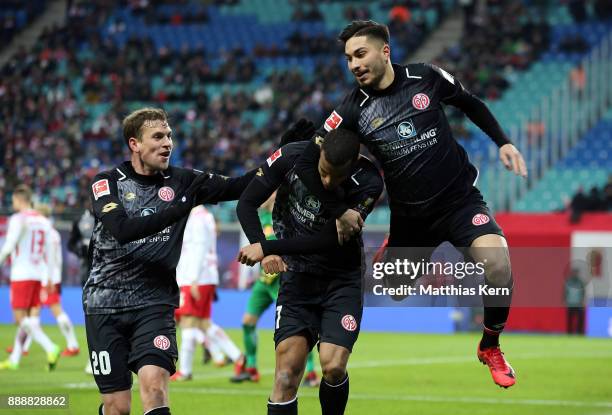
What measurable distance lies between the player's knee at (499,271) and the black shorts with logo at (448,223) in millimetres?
223

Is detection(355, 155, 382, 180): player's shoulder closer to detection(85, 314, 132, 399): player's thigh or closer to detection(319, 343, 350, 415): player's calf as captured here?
detection(319, 343, 350, 415): player's calf

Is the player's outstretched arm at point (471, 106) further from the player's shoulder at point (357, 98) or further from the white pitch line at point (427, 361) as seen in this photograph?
the white pitch line at point (427, 361)

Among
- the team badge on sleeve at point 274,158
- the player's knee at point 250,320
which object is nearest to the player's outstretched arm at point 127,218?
the team badge on sleeve at point 274,158

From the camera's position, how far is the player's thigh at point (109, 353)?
8.20 metres

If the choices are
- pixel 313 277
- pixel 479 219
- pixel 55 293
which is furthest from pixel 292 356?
pixel 55 293

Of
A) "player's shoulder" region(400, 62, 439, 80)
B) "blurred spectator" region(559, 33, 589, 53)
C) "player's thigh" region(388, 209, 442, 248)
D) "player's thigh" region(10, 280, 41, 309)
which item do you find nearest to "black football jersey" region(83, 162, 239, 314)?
"player's thigh" region(388, 209, 442, 248)

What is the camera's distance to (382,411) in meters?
12.1

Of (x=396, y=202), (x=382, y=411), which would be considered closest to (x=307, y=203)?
(x=396, y=202)

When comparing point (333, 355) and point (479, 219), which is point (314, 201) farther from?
point (479, 219)

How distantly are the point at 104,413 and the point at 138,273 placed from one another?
3.30ft

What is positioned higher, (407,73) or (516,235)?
(407,73)

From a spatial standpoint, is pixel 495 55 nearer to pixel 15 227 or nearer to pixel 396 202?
pixel 15 227

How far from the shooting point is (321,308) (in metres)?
8.77

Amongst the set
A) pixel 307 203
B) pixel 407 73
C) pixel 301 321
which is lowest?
pixel 301 321
